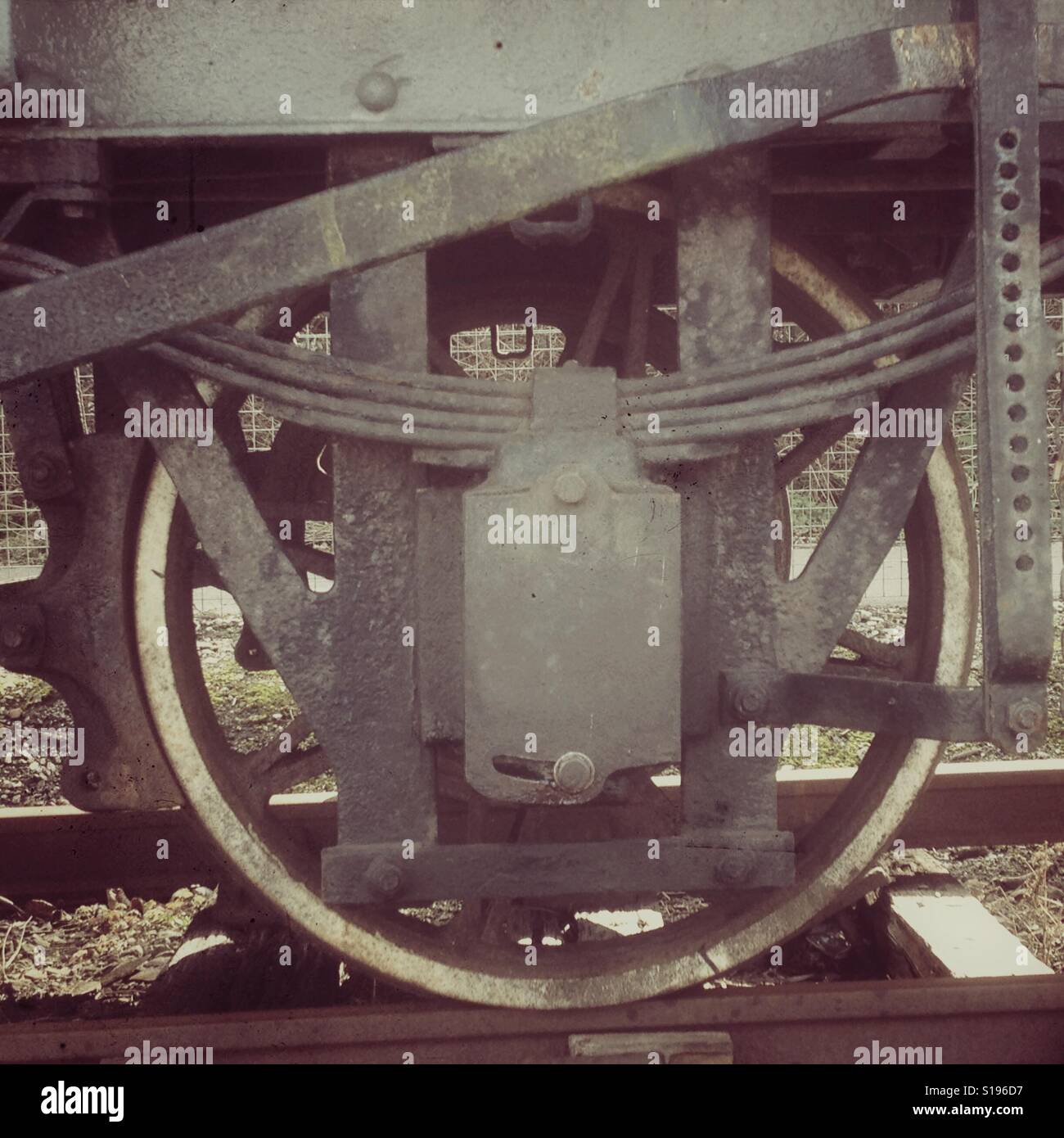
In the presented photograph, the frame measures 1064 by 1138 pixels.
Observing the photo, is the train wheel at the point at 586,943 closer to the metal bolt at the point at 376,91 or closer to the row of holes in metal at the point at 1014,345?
the row of holes in metal at the point at 1014,345

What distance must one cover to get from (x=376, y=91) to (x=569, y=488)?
687mm

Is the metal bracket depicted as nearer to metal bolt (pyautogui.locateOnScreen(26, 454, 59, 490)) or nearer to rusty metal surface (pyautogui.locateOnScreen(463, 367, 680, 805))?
rusty metal surface (pyautogui.locateOnScreen(463, 367, 680, 805))

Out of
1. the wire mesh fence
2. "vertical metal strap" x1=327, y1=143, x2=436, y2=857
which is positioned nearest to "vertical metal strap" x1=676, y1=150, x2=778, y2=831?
"vertical metal strap" x1=327, y1=143, x2=436, y2=857

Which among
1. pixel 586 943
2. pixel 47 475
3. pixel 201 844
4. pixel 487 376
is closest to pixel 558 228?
pixel 47 475

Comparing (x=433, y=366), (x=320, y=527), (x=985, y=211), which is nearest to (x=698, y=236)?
(x=985, y=211)

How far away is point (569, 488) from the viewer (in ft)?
4.74

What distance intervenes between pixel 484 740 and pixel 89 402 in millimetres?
6758

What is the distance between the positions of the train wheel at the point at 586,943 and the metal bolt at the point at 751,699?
15.0 inches

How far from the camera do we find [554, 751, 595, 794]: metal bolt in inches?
56.2

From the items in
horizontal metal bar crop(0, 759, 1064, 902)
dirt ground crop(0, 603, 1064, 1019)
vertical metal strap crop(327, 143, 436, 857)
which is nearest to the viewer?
vertical metal strap crop(327, 143, 436, 857)

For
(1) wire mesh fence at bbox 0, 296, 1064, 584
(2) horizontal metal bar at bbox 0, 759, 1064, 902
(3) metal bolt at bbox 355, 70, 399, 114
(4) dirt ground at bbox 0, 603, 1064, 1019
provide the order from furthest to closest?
(1) wire mesh fence at bbox 0, 296, 1064, 584
(2) horizontal metal bar at bbox 0, 759, 1064, 902
(4) dirt ground at bbox 0, 603, 1064, 1019
(3) metal bolt at bbox 355, 70, 399, 114

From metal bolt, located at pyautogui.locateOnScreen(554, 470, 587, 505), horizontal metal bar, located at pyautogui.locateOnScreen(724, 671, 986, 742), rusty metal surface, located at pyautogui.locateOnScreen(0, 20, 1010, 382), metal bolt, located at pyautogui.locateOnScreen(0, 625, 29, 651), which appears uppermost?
rusty metal surface, located at pyautogui.locateOnScreen(0, 20, 1010, 382)

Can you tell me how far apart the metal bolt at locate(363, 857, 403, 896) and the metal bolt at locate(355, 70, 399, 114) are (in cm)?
122

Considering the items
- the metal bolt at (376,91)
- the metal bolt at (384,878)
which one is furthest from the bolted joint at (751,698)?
the metal bolt at (376,91)
